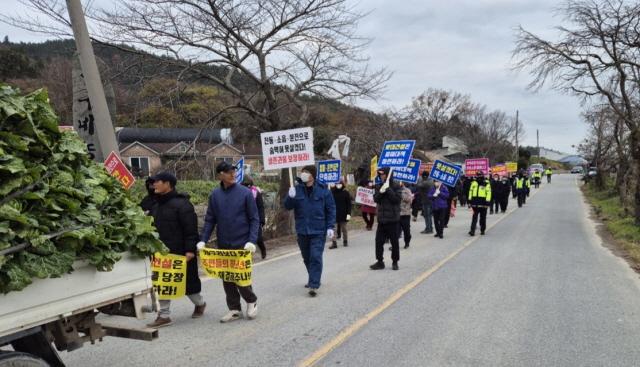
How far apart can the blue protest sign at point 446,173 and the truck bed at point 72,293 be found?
13314 mm

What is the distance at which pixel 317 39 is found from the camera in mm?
14234

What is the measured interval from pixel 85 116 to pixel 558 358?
27.6 feet

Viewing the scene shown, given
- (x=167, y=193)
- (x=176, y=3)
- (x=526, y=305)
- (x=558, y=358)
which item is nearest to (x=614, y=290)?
(x=526, y=305)

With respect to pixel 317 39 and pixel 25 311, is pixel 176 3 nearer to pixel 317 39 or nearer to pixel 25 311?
pixel 317 39

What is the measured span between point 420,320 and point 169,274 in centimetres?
295

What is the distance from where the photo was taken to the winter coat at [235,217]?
6.03m

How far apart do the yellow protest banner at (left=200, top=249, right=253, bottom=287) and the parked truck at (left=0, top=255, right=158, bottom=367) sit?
1847 millimetres

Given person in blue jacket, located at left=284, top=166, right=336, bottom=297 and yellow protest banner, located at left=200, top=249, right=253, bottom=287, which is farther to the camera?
person in blue jacket, located at left=284, top=166, right=336, bottom=297

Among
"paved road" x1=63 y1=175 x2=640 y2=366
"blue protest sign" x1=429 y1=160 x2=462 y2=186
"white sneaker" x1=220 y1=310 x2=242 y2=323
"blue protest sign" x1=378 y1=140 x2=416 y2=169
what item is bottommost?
"paved road" x1=63 y1=175 x2=640 y2=366

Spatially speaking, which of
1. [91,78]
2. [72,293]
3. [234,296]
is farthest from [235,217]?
[91,78]

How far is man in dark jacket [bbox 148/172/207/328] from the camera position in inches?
229

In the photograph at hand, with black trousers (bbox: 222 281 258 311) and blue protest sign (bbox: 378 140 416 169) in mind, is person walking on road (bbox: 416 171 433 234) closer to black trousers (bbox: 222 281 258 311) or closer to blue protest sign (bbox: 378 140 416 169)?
blue protest sign (bbox: 378 140 416 169)

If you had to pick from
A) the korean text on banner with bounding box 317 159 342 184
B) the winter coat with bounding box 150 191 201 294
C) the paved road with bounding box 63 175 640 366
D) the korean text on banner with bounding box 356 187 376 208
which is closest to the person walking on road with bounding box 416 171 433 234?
the korean text on banner with bounding box 356 187 376 208

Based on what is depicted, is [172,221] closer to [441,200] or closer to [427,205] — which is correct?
[441,200]
